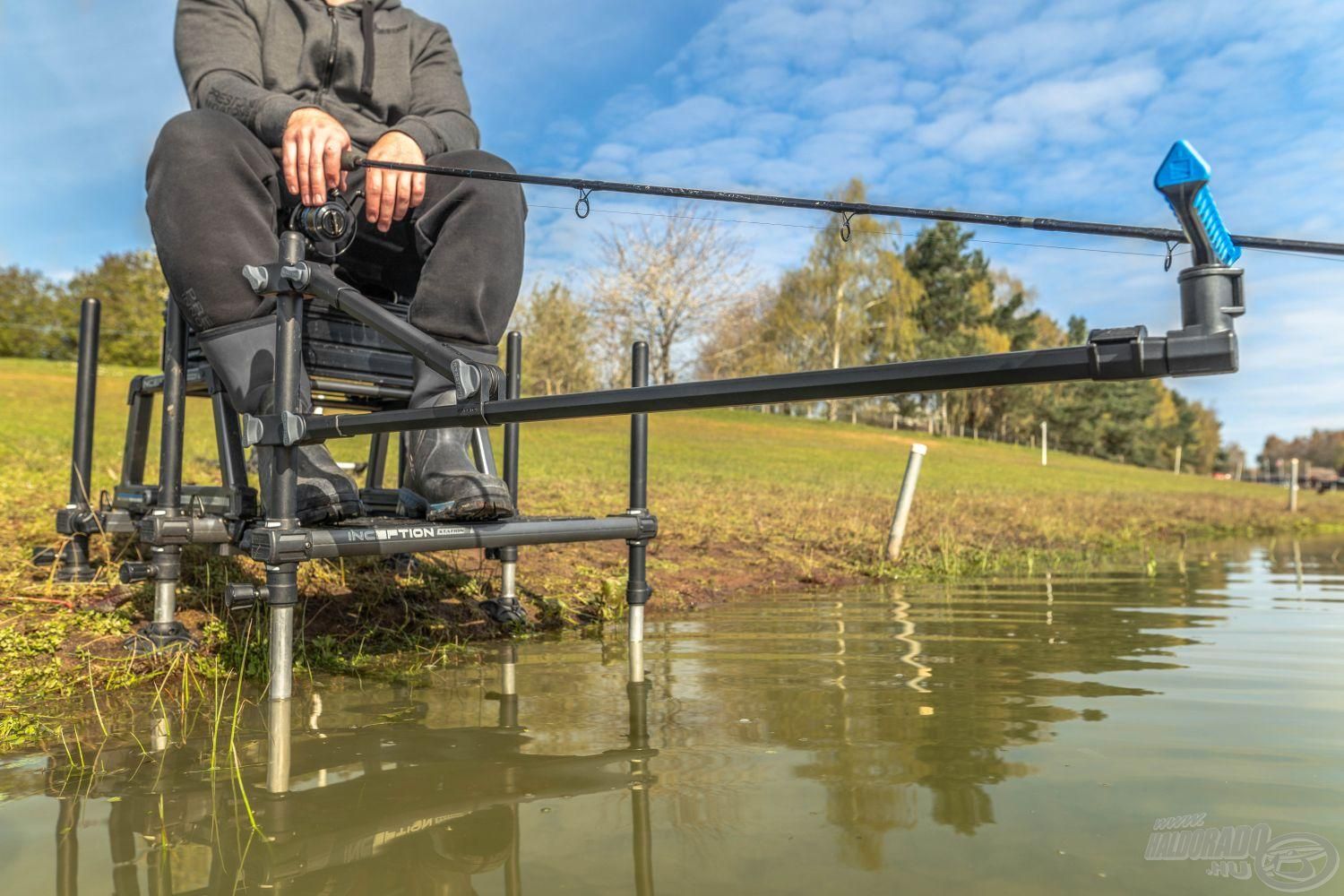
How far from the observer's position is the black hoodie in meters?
2.74

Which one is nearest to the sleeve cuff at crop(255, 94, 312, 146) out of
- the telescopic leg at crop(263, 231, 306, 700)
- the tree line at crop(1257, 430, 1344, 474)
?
the telescopic leg at crop(263, 231, 306, 700)

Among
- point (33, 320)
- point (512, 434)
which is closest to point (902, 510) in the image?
point (512, 434)

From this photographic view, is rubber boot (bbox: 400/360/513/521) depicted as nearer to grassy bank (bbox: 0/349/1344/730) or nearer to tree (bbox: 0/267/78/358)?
grassy bank (bbox: 0/349/1344/730)

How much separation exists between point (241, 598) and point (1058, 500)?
44.4ft

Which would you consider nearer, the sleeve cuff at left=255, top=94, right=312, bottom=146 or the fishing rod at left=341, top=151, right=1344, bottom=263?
the fishing rod at left=341, top=151, right=1344, bottom=263

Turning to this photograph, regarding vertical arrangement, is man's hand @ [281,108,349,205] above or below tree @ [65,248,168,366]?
below

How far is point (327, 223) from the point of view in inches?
95.1

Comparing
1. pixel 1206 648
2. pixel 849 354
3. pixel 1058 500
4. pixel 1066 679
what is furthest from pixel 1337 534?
pixel 849 354

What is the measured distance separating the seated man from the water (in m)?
0.62

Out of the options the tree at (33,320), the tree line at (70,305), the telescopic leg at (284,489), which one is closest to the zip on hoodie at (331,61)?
the telescopic leg at (284,489)

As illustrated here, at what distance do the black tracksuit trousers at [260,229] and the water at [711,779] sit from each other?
107 centimetres

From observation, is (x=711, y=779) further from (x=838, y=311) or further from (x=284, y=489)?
(x=838, y=311)

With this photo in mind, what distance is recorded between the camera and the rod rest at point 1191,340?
4.48 feet

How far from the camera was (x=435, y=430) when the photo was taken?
2.62m
